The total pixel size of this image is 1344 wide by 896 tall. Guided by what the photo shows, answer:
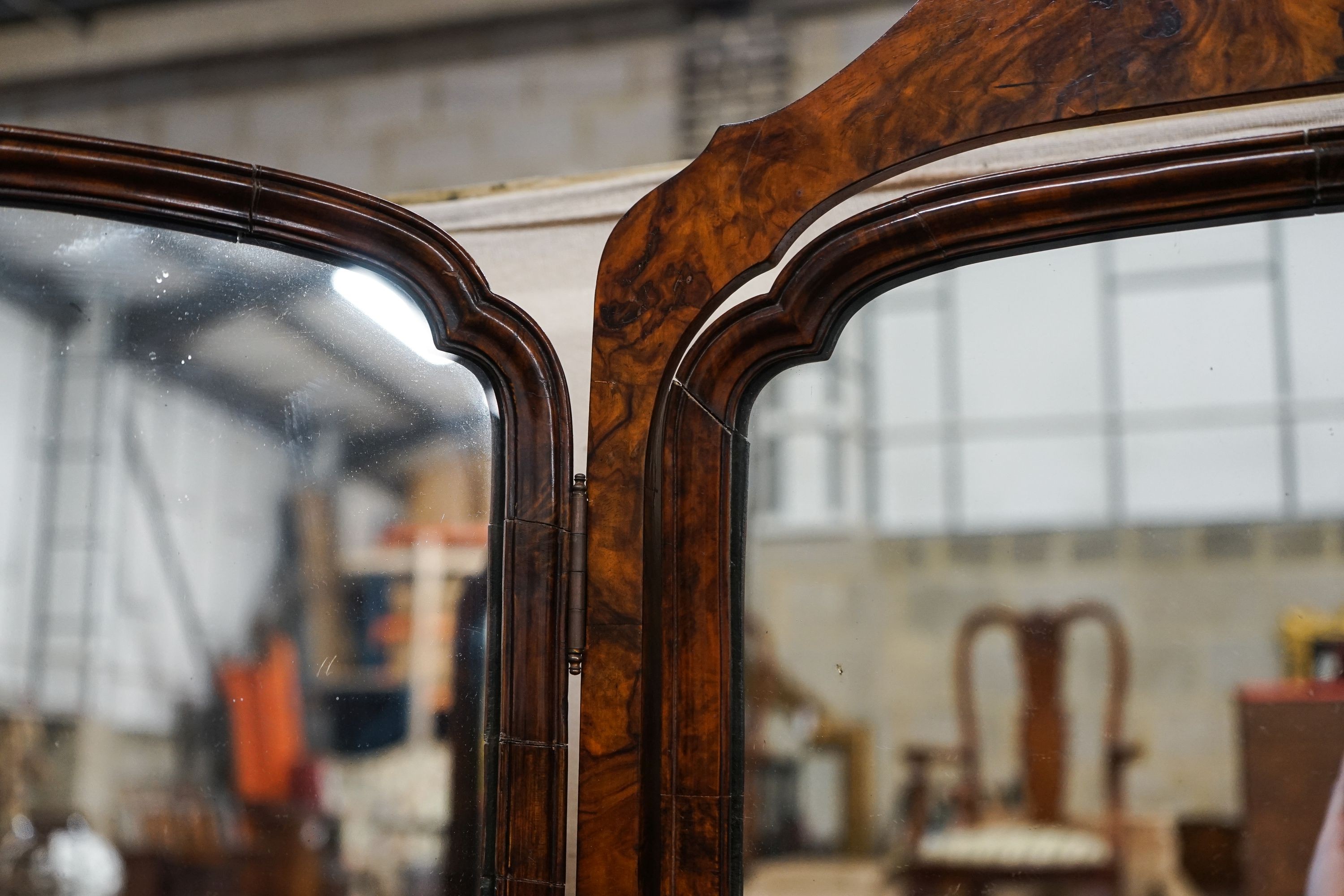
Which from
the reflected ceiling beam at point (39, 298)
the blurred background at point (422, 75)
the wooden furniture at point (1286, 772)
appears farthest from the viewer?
the blurred background at point (422, 75)

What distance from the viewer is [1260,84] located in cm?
70

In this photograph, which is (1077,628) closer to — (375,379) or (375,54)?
(375,379)

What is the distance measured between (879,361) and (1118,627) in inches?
8.7

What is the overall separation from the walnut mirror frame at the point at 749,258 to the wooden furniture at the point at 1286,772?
287mm

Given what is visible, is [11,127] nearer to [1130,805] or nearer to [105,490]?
[105,490]

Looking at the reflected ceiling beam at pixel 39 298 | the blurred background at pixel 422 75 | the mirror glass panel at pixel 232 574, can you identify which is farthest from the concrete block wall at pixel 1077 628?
the blurred background at pixel 422 75

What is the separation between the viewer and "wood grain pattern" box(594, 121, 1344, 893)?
2.44 ft

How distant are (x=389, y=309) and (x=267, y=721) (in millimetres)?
286

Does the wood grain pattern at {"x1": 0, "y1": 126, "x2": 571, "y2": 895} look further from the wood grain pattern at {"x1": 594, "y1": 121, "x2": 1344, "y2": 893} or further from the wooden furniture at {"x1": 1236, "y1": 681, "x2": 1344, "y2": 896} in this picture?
the wooden furniture at {"x1": 1236, "y1": 681, "x2": 1344, "y2": 896}

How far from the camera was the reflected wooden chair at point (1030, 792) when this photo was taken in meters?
0.72

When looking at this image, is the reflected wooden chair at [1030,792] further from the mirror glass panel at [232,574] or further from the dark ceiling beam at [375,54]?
the dark ceiling beam at [375,54]

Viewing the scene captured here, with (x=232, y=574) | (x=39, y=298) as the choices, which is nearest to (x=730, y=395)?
(x=232, y=574)

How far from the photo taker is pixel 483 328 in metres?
0.82

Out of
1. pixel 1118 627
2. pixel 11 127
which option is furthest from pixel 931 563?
pixel 11 127
